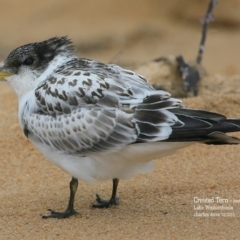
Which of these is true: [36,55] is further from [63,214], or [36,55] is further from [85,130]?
[63,214]

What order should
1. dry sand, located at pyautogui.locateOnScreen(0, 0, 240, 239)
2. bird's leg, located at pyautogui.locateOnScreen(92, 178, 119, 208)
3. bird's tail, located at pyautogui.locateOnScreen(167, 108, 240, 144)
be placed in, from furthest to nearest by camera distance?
bird's leg, located at pyautogui.locateOnScreen(92, 178, 119, 208) → dry sand, located at pyautogui.locateOnScreen(0, 0, 240, 239) → bird's tail, located at pyautogui.locateOnScreen(167, 108, 240, 144)

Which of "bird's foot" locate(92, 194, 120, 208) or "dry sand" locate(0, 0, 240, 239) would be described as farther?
"bird's foot" locate(92, 194, 120, 208)

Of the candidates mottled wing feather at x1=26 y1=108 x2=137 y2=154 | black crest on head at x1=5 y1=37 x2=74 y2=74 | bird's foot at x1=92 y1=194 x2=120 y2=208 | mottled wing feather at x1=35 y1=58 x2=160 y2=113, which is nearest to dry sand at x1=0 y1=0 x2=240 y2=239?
bird's foot at x1=92 y1=194 x2=120 y2=208

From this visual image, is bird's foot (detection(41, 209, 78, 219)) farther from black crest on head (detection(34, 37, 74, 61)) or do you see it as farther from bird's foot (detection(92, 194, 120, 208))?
black crest on head (detection(34, 37, 74, 61))

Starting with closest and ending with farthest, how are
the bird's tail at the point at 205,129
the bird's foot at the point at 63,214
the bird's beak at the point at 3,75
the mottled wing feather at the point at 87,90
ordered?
the bird's tail at the point at 205,129, the mottled wing feather at the point at 87,90, the bird's foot at the point at 63,214, the bird's beak at the point at 3,75

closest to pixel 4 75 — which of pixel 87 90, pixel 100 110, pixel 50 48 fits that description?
pixel 50 48

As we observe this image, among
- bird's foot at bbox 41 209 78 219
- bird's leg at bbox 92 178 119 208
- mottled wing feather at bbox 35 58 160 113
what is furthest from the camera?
bird's leg at bbox 92 178 119 208

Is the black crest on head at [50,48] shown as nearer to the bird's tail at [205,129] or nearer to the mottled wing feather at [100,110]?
the mottled wing feather at [100,110]

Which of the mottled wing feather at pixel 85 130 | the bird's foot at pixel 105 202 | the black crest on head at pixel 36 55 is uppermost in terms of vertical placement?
the black crest on head at pixel 36 55

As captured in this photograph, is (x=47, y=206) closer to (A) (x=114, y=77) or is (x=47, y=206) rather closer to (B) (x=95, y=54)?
(A) (x=114, y=77)

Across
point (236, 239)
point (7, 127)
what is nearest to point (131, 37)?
point (7, 127)

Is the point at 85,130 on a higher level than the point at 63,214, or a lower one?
higher

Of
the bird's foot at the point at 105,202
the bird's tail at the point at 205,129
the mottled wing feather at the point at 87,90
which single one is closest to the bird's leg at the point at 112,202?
the bird's foot at the point at 105,202

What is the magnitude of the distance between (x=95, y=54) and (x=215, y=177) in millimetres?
6530
